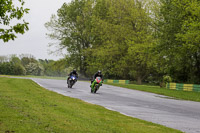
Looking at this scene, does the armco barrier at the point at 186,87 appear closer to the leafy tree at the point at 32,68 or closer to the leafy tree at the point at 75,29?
the leafy tree at the point at 75,29

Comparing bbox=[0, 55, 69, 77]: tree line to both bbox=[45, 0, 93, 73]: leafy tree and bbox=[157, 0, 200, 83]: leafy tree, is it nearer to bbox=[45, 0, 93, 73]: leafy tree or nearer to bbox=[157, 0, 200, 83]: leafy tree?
bbox=[45, 0, 93, 73]: leafy tree

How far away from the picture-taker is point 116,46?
181 ft

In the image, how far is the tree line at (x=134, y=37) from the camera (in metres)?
38.1

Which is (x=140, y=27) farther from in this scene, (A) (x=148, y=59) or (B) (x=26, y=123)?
(B) (x=26, y=123)

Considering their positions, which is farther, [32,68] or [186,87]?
[32,68]

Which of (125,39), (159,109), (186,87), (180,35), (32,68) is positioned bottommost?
(159,109)

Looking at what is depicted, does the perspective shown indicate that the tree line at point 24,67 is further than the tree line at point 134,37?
Yes

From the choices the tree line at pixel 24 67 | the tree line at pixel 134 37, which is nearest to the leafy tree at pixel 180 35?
the tree line at pixel 134 37

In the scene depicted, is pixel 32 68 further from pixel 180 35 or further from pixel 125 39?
pixel 180 35

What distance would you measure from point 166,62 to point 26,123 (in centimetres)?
3938

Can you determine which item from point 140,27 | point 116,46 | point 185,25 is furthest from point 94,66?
point 185,25

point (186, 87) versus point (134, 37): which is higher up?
point (134, 37)

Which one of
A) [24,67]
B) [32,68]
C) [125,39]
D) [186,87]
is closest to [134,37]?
[125,39]

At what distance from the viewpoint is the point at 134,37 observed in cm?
5194
